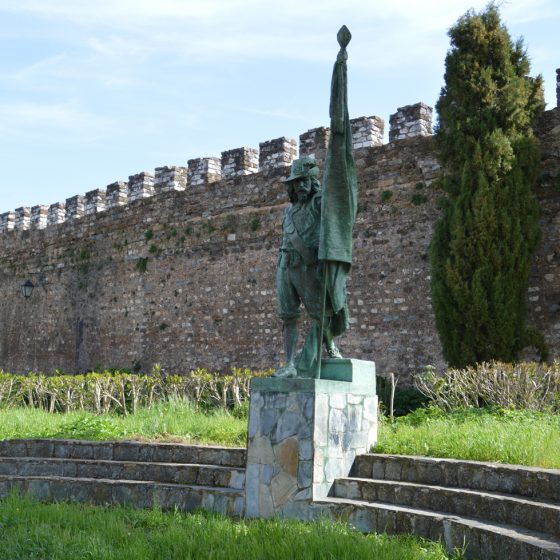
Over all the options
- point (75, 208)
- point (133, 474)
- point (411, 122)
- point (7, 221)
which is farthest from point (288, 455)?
point (7, 221)

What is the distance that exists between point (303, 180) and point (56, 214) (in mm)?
15930

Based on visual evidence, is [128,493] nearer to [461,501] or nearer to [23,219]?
[461,501]

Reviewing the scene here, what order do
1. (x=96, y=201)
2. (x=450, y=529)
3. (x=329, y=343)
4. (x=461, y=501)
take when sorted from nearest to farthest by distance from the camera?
(x=450, y=529) → (x=461, y=501) → (x=329, y=343) → (x=96, y=201)

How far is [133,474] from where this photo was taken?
7520 millimetres

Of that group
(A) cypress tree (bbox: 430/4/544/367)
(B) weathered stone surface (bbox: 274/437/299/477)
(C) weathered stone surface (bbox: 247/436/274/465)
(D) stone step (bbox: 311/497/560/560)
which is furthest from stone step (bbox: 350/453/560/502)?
(A) cypress tree (bbox: 430/4/544/367)

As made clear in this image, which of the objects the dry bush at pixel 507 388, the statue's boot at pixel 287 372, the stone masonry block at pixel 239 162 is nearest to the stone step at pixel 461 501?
the statue's boot at pixel 287 372

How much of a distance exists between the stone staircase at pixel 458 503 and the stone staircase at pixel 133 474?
1.12m

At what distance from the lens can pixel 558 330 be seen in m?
11.9

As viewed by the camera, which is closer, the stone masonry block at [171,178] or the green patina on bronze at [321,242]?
the green patina on bronze at [321,242]

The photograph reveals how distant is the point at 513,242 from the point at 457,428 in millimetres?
5421

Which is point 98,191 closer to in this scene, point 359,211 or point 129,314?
point 129,314

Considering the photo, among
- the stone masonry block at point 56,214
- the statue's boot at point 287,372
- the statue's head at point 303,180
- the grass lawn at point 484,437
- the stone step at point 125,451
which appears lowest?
the stone step at point 125,451

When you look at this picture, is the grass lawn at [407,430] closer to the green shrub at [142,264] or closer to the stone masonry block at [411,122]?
the stone masonry block at [411,122]

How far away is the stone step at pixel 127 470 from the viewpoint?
22.9 ft
